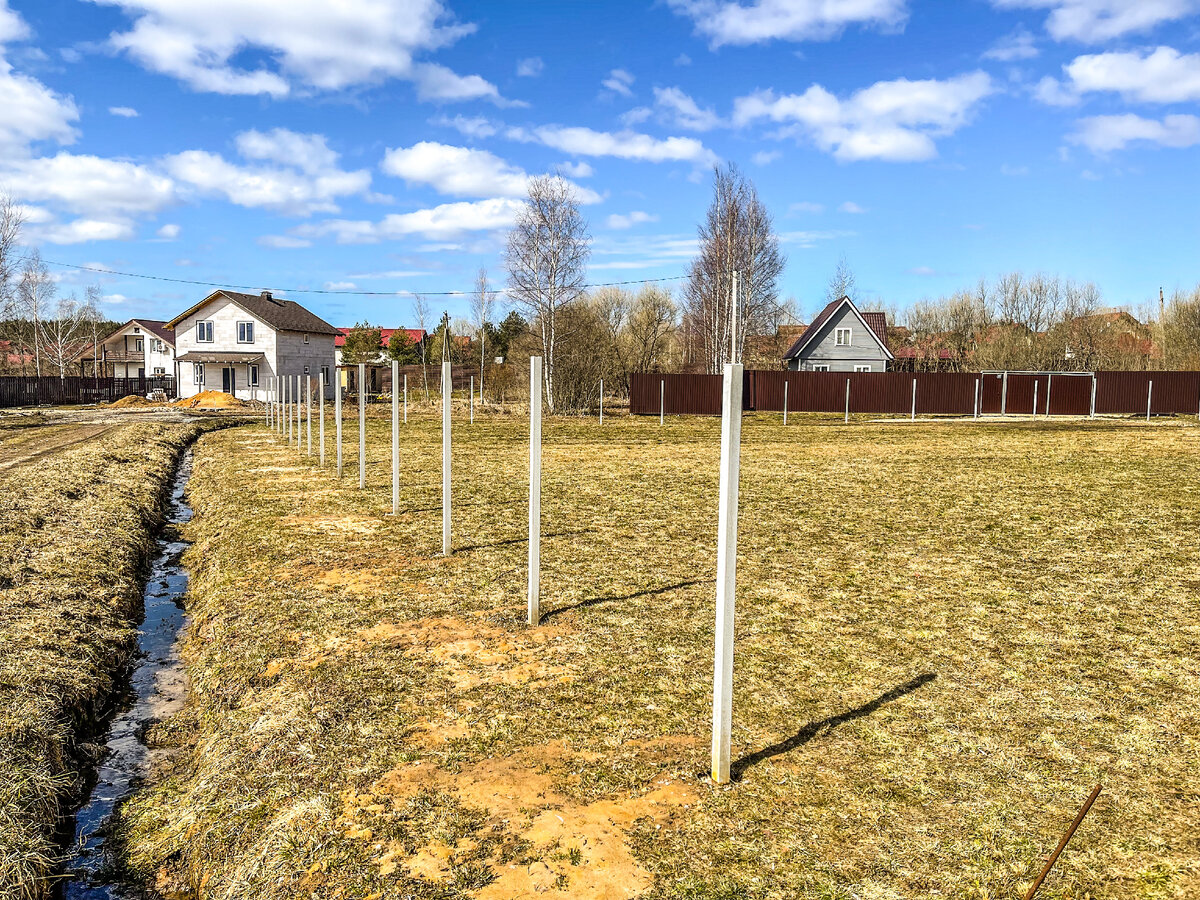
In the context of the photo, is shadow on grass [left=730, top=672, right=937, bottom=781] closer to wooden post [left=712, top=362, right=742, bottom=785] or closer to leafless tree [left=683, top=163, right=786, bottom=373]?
wooden post [left=712, top=362, right=742, bottom=785]

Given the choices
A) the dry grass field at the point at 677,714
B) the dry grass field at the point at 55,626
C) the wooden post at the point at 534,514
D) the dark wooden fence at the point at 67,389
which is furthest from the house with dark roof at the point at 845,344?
the wooden post at the point at 534,514

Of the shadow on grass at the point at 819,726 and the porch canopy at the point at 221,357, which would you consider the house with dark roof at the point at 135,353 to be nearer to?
the porch canopy at the point at 221,357

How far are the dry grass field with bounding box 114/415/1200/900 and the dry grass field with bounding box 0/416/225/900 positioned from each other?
0.47 meters

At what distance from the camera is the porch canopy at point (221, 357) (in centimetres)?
5047

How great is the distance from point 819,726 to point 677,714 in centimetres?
75

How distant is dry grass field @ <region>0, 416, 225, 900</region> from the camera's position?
12.8ft

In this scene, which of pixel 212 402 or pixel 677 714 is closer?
pixel 677 714

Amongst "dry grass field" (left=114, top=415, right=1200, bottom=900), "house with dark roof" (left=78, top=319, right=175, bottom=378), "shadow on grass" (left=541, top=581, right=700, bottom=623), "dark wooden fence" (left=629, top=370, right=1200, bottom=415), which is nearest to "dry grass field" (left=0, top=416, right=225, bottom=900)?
"dry grass field" (left=114, top=415, right=1200, bottom=900)

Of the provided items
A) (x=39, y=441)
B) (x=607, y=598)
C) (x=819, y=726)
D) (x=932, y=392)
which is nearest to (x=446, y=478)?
(x=607, y=598)

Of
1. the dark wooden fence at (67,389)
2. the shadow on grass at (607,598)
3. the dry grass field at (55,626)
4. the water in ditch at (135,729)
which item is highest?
the dark wooden fence at (67,389)

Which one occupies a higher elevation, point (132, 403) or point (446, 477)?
point (446, 477)

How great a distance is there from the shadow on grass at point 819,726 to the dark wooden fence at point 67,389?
155ft

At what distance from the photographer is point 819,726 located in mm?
4348

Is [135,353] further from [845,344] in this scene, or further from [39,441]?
[845,344]
